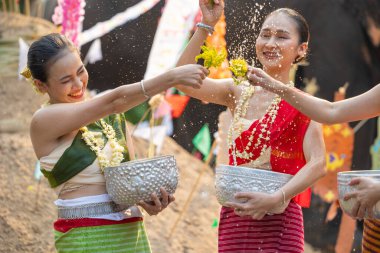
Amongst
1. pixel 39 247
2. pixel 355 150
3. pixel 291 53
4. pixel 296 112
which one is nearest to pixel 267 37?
pixel 291 53

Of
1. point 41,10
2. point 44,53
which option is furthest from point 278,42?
point 41,10

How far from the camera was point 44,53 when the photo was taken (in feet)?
9.15

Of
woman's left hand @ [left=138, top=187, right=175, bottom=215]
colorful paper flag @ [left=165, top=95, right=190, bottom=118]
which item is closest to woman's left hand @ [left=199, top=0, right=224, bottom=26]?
woman's left hand @ [left=138, top=187, right=175, bottom=215]

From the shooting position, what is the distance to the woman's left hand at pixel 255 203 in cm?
271

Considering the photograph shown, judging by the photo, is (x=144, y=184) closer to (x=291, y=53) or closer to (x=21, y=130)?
(x=291, y=53)

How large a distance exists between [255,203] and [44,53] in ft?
3.21

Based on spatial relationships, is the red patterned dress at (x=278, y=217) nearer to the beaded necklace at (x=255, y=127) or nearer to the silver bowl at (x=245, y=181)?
the beaded necklace at (x=255, y=127)

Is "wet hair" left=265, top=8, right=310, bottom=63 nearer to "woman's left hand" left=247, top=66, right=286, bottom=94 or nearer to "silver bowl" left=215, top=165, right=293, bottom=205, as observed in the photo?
"woman's left hand" left=247, top=66, right=286, bottom=94

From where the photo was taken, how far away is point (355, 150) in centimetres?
545

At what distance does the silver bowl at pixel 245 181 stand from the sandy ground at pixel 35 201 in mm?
2105

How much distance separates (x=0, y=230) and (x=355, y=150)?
261cm

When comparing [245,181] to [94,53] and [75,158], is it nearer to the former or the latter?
[75,158]

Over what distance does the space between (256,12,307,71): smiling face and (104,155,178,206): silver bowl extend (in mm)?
689

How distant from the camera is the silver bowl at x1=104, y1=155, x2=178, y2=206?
2580 millimetres
